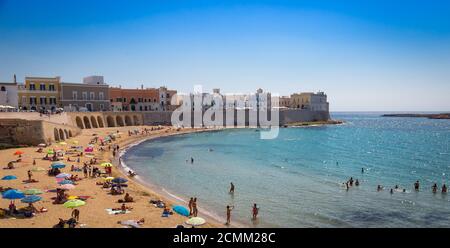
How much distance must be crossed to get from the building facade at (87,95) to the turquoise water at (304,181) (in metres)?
21.3

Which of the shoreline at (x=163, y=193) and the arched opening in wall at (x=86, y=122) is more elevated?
the arched opening in wall at (x=86, y=122)

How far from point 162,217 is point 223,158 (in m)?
26.6

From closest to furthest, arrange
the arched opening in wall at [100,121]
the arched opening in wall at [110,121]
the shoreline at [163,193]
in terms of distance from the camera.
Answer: the shoreline at [163,193]
the arched opening in wall at [100,121]
the arched opening in wall at [110,121]

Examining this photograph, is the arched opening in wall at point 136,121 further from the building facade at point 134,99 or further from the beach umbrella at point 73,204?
the beach umbrella at point 73,204

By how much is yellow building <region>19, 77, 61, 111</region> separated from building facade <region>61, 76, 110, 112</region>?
4.08 ft

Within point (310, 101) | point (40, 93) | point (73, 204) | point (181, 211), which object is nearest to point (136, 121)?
point (40, 93)

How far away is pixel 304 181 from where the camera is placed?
31750 mm

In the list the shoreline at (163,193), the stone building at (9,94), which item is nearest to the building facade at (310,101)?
the shoreline at (163,193)

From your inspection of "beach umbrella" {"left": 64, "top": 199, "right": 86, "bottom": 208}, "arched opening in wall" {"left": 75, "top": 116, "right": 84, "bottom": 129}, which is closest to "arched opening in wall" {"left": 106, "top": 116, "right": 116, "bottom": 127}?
"arched opening in wall" {"left": 75, "top": 116, "right": 84, "bottom": 129}

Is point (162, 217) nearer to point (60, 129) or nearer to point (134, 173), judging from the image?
point (134, 173)

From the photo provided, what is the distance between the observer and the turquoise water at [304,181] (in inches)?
842

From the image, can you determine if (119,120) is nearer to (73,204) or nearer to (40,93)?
(40,93)

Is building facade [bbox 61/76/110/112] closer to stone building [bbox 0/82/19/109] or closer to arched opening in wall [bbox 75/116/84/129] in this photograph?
arched opening in wall [bbox 75/116/84/129]
